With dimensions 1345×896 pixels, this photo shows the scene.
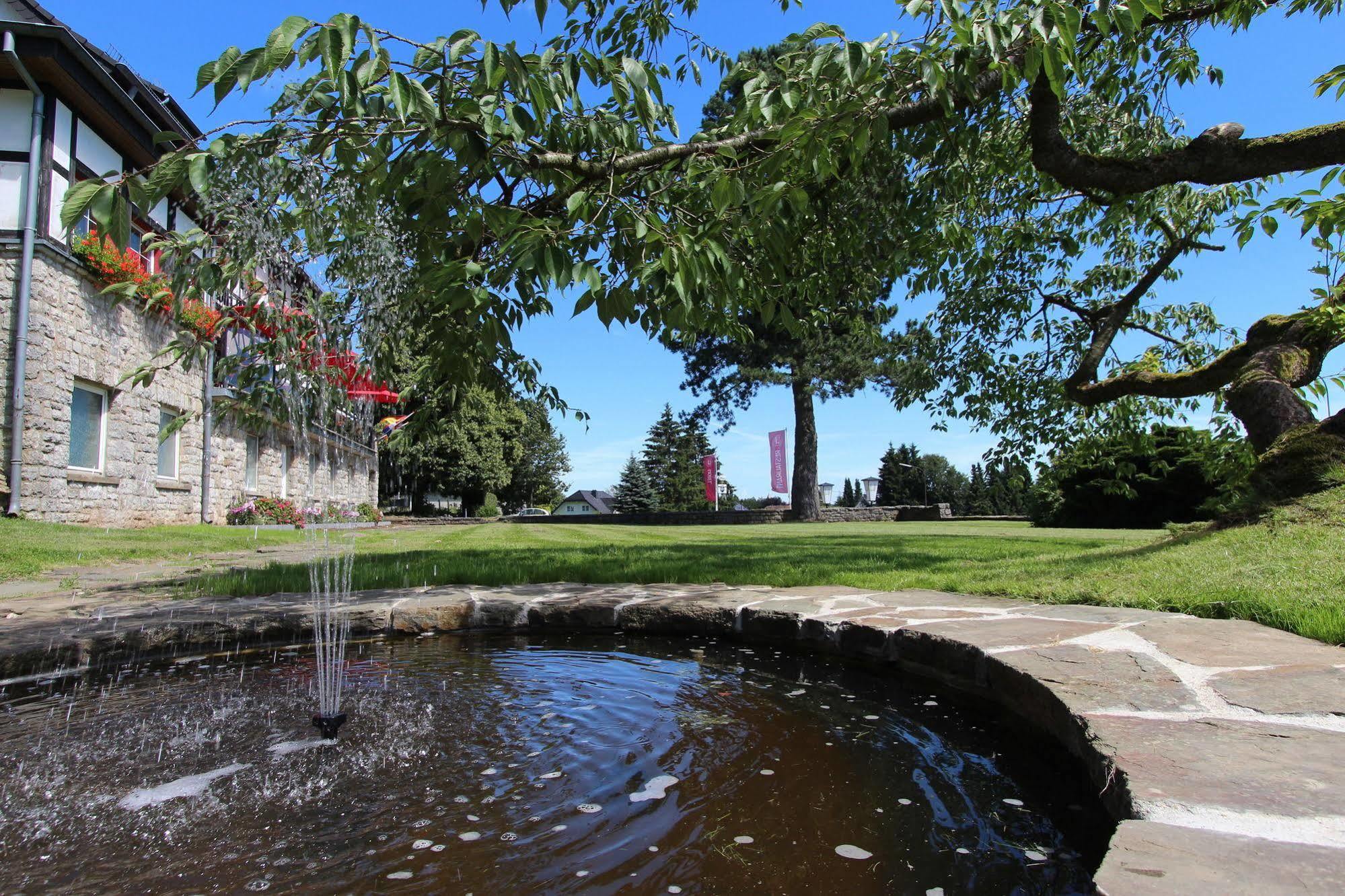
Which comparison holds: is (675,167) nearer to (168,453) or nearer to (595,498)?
(168,453)

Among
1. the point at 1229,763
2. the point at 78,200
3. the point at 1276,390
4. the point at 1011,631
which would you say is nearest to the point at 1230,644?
the point at 1011,631

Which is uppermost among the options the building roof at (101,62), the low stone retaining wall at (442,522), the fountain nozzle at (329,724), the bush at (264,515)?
the building roof at (101,62)

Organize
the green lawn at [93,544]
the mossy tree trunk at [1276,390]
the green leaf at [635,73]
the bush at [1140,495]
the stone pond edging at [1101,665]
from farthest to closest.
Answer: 1. the bush at [1140,495]
2. the green lawn at [93,544]
3. the mossy tree trunk at [1276,390]
4. the green leaf at [635,73]
5. the stone pond edging at [1101,665]

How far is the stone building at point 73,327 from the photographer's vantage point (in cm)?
889

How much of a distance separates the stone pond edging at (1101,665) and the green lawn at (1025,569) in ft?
0.87

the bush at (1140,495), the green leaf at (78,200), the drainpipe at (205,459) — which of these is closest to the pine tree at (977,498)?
the bush at (1140,495)

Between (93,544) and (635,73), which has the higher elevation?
(635,73)

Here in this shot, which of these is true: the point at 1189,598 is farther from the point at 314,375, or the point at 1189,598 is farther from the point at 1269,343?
the point at 314,375

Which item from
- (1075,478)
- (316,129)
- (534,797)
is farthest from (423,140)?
(1075,478)

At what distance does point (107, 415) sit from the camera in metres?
10.5

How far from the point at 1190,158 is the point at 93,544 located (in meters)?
10.4

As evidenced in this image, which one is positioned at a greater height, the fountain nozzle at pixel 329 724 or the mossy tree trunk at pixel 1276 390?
the mossy tree trunk at pixel 1276 390

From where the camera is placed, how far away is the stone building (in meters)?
8.89

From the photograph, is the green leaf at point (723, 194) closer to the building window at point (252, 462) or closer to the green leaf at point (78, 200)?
the green leaf at point (78, 200)
